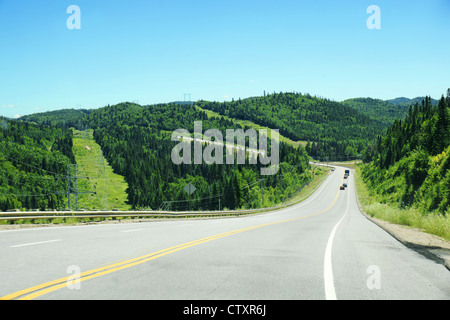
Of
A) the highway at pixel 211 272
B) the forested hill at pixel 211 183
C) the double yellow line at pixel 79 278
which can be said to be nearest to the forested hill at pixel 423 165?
the highway at pixel 211 272

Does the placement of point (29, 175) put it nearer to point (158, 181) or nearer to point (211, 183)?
point (158, 181)

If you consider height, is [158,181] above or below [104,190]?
above

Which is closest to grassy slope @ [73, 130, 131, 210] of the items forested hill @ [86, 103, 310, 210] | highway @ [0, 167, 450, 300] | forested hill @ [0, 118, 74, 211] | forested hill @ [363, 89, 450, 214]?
forested hill @ [86, 103, 310, 210]

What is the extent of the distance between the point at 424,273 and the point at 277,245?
455 cm

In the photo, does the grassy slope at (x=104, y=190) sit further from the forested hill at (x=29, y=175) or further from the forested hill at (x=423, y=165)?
the forested hill at (x=423, y=165)

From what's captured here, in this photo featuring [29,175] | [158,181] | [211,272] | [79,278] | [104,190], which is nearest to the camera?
[79,278]

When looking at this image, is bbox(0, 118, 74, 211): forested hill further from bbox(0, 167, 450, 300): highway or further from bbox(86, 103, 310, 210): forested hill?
bbox(0, 167, 450, 300): highway

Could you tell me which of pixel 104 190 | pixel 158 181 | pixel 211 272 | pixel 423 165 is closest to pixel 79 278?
pixel 211 272

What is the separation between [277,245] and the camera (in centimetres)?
1097

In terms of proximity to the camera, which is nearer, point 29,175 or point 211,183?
point 29,175
